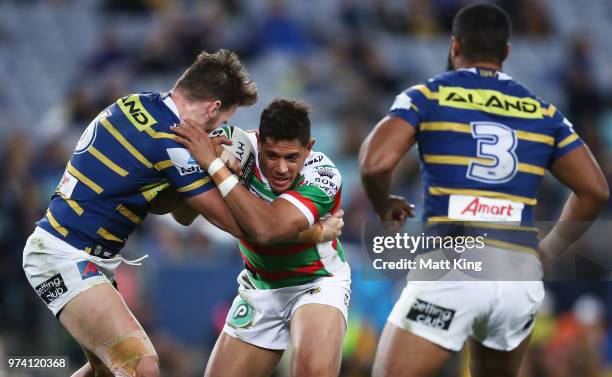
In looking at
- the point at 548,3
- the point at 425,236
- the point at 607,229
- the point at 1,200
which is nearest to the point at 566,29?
the point at 548,3

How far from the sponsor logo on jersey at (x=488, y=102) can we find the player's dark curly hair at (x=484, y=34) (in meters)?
0.28

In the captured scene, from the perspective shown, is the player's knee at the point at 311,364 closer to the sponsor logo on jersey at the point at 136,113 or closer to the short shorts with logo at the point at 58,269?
the short shorts with logo at the point at 58,269

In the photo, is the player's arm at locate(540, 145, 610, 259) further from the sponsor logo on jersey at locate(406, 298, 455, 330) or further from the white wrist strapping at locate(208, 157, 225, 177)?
the white wrist strapping at locate(208, 157, 225, 177)

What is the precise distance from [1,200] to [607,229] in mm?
6471

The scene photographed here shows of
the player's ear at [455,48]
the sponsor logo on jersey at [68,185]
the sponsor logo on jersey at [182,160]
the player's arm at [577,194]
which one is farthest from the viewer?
the player's ear at [455,48]

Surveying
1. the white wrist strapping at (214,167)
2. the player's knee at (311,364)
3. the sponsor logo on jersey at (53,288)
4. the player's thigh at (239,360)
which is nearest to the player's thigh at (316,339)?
the player's knee at (311,364)

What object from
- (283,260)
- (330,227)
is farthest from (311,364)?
(330,227)

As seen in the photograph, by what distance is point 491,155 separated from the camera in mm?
5691

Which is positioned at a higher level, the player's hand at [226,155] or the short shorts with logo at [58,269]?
the player's hand at [226,155]

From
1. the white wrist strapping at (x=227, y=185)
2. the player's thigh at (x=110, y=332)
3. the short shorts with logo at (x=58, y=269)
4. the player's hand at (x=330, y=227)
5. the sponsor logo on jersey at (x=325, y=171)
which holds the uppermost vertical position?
the white wrist strapping at (x=227, y=185)

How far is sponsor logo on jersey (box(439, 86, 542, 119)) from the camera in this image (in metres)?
5.74

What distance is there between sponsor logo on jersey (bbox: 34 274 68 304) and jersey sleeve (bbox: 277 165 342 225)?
1267 millimetres

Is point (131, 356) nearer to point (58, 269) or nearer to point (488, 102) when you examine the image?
point (58, 269)

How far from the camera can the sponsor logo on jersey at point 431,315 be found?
5574mm
